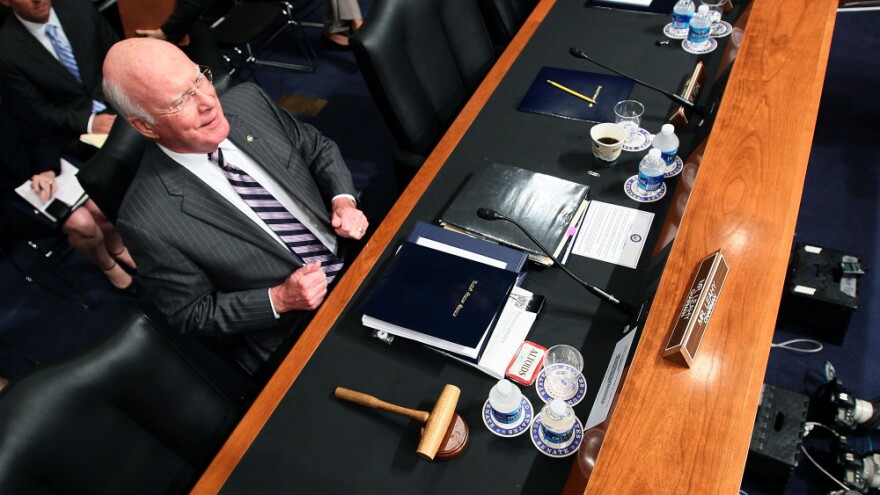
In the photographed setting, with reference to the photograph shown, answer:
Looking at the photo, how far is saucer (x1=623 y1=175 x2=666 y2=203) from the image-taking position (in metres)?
1.56

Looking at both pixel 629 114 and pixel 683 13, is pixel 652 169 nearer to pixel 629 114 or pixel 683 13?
pixel 629 114

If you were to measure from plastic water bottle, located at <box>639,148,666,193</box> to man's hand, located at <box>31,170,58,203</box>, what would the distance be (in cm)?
234

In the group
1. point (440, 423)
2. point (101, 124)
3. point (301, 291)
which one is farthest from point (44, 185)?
point (440, 423)

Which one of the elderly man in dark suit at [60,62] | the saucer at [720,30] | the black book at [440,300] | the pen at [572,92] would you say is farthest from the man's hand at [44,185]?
the saucer at [720,30]

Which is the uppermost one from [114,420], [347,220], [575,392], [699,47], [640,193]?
[699,47]

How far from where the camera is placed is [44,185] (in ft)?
7.84

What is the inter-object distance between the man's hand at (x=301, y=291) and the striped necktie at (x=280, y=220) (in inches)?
6.5

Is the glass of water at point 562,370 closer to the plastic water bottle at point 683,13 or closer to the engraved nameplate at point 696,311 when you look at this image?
the engraved nameplate at point 696,311

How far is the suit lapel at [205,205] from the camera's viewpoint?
1.56 metres

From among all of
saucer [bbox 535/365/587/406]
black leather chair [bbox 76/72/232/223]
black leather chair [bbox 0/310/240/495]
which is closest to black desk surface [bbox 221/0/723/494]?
saucer [bbox 535/365/587/406]

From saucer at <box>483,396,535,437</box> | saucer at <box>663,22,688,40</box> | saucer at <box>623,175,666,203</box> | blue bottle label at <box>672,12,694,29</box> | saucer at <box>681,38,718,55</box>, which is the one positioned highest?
blue bottle label at <box>672,12,694,29</box>

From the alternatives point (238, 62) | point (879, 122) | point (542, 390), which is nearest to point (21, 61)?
point (238, 62)

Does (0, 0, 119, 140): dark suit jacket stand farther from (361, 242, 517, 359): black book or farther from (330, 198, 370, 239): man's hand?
(361, 242, 517, 359): black book

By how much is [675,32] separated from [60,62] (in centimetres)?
266
